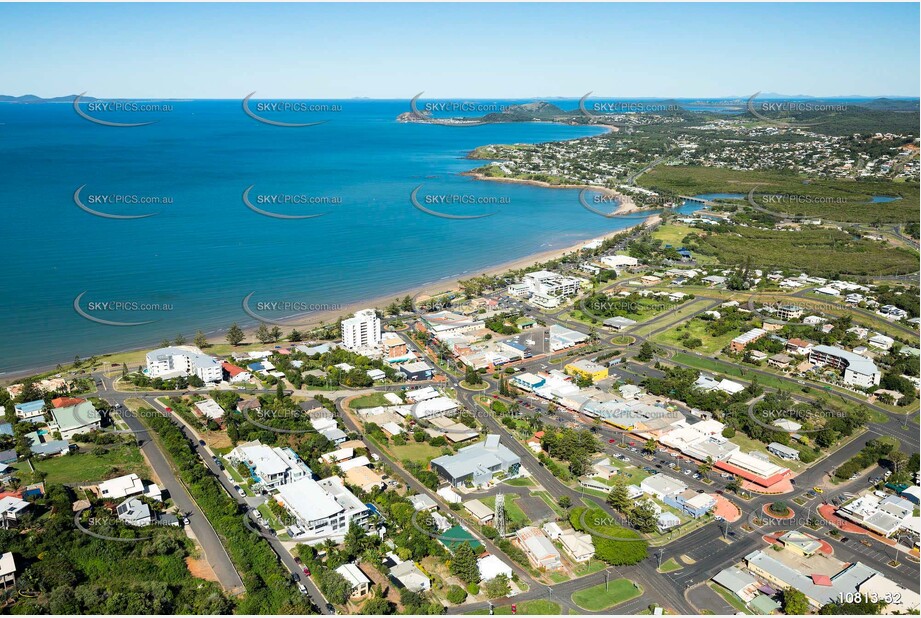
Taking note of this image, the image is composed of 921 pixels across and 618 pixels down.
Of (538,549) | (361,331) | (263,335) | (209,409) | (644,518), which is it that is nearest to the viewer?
(538,549)

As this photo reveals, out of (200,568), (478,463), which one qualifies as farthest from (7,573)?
(478,463)

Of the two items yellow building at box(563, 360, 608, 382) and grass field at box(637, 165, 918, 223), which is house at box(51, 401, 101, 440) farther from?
grass field at box(637, 165, 918, 223)

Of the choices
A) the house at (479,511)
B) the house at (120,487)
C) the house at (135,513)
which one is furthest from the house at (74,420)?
the house at (479,511)

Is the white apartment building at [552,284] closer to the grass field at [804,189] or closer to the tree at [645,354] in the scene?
the tree at [645,354]

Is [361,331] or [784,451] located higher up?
[361,331]

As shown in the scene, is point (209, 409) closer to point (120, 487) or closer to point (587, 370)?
point (120, 487)

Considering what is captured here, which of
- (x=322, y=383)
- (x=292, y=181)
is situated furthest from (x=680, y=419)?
(x=292, y=181)

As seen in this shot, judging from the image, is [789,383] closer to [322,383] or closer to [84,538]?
[322,383]
